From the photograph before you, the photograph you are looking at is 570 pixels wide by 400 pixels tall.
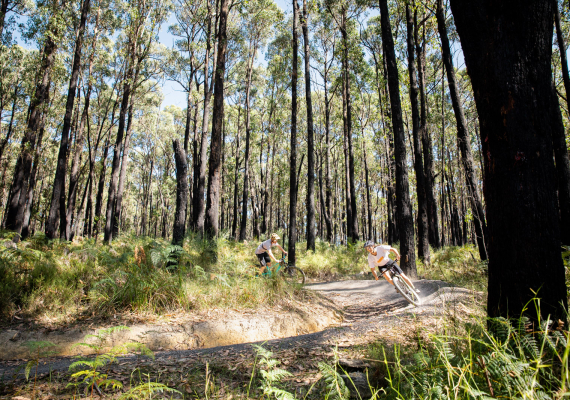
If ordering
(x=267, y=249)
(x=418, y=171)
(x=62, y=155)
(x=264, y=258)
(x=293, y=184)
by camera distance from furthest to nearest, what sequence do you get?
(x=62, y=155) → (x=293, y=184) → (x=418, y=171) → (x=264, y=258) → (x=267, y=249)

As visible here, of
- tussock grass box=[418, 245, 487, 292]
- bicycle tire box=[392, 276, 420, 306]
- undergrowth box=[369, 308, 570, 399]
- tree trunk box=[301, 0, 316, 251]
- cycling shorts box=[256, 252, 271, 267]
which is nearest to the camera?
undergrowth box=[369, 308, 570, 399]

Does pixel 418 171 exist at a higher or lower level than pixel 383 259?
higher

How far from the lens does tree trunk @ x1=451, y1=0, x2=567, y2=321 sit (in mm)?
2633

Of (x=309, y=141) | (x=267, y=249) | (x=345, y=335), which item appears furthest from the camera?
(x=309, y=141)

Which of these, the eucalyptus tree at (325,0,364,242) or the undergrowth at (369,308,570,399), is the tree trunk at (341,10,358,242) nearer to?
the eucalyptus tree at (325,0,364,242)

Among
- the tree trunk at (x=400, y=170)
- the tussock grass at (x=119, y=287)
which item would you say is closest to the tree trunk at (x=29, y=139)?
the tussock grass at (x=119, y=287)

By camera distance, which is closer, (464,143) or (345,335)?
(345,335)

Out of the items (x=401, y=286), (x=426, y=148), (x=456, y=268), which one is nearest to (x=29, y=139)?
(x=401, y=286)

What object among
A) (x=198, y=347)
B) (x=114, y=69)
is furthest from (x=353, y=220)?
(x=114, y=69)

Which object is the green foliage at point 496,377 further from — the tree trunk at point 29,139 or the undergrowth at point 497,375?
the tree trunk at point 29,139

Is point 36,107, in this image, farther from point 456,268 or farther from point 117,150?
point 456,268

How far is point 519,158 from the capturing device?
2.69 metres

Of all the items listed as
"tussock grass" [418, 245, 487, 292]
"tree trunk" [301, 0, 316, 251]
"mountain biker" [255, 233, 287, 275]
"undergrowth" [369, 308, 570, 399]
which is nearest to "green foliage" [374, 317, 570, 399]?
"undergrowth" [369, 308, 570, 399]

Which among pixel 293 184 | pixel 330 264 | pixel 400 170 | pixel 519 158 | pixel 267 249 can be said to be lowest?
pixel 330 264
